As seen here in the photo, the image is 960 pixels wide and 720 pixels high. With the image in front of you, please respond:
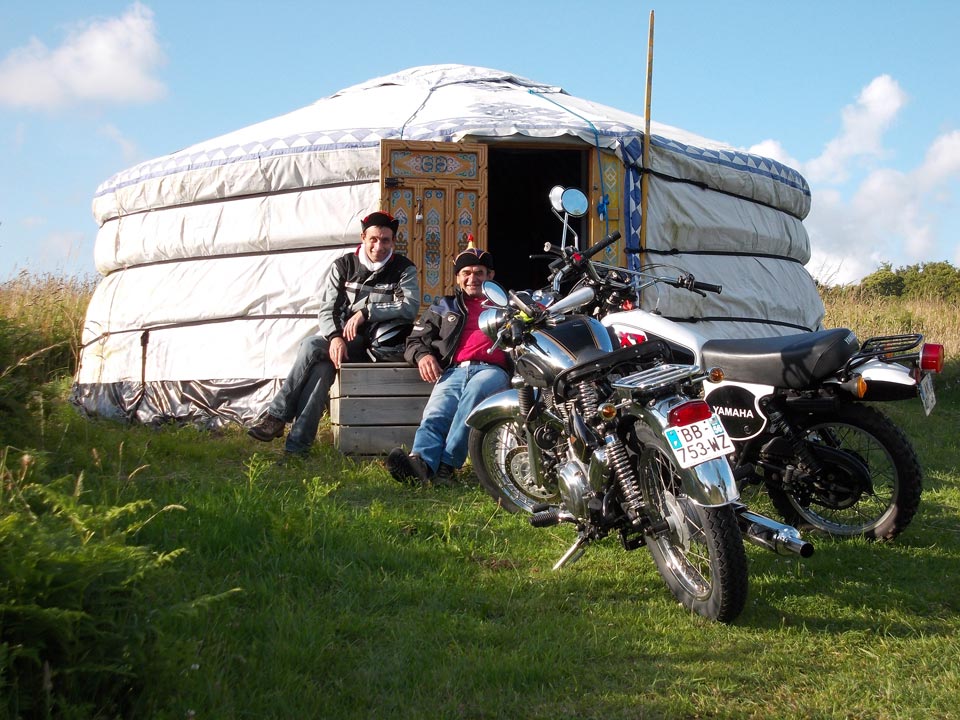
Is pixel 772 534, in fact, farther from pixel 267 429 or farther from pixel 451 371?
pixel 267 429

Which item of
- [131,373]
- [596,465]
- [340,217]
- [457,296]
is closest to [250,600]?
[596,465]

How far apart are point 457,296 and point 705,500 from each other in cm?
219

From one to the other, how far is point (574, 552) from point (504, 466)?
76 centimetres

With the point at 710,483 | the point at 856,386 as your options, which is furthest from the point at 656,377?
the point at 856,386

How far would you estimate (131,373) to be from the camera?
5977 millimetres

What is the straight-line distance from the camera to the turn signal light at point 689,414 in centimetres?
215

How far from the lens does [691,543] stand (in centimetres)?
233

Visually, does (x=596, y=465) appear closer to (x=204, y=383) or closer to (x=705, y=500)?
(x=705, y=500)

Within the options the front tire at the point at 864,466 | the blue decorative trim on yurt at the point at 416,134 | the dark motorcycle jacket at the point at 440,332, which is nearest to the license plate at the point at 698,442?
the front tire at the point at 864,466

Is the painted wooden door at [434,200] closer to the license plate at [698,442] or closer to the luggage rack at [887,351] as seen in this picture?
the luggage rack at [887,351]

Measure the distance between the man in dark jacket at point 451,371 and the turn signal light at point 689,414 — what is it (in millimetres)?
1655

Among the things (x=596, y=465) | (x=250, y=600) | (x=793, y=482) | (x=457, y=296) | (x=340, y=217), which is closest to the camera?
(x=250, y=600)

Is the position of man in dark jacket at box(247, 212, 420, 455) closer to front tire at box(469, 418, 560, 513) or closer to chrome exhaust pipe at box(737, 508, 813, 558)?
front tire at box(469, 418, 560, 513)

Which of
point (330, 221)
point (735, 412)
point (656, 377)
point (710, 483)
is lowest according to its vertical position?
point (710, 483)
